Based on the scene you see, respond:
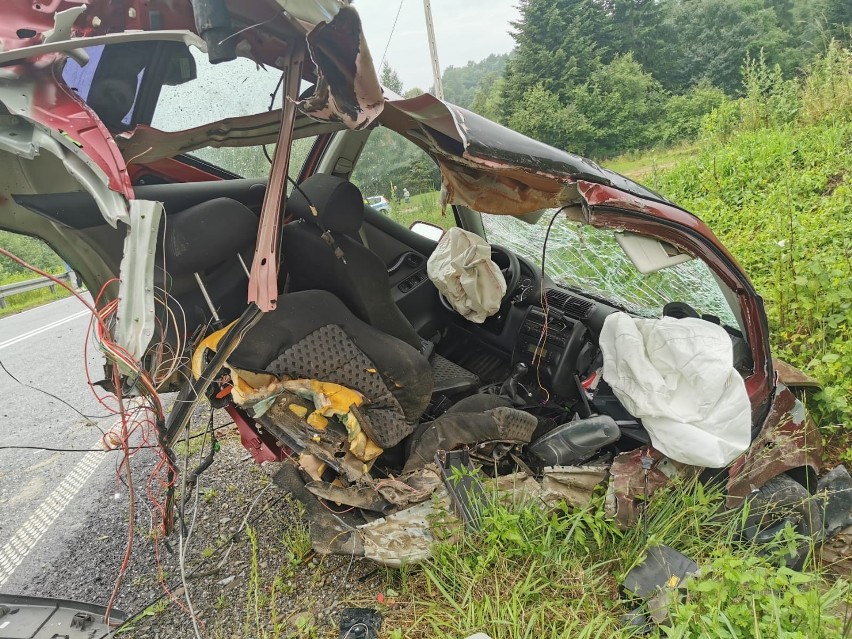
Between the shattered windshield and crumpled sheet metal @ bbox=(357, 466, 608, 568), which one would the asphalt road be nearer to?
crumpled sheet metal @ bbox=(357, 466, 608, 568)

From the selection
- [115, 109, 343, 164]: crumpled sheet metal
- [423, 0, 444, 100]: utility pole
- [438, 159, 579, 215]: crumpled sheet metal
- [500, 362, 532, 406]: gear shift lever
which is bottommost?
[500, 362, 532, 406]: gear shift lever

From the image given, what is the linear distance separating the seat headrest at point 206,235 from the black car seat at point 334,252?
1.05 ft

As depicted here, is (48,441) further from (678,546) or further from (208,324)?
(678,546)

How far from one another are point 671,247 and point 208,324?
1.82 metres

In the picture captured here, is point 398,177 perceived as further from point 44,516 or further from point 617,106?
point 617,106

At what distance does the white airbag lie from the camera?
9.10 feet

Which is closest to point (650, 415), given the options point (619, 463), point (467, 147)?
point (619, 463)

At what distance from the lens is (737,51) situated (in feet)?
103

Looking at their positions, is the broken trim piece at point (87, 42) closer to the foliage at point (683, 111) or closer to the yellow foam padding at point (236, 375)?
the yellow foam padding at point (236, 375)

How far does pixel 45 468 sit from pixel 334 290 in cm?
270

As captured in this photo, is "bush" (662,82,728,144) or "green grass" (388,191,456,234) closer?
"green grass" (388,191,456,234)

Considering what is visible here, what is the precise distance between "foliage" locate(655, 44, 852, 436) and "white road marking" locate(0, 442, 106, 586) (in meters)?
4.18

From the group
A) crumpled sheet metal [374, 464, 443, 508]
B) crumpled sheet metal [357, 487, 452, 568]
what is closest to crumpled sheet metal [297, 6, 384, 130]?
crumpled sheet metal [374, 464, 443, 508]

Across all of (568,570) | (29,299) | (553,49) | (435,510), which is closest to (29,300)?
(29,299)
